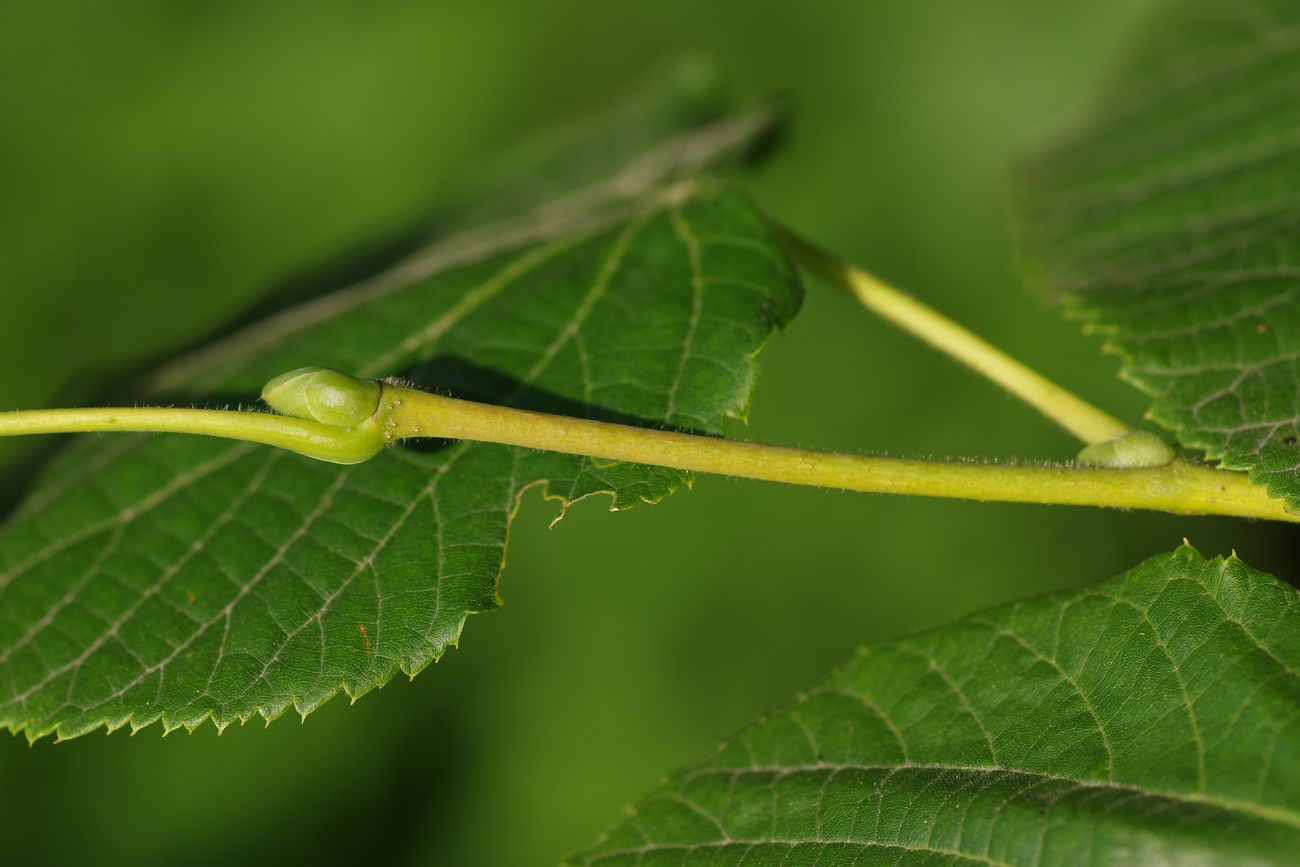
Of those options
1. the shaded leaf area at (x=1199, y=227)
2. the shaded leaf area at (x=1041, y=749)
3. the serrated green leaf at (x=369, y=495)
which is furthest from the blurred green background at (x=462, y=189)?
the shaded leaf area at (x=1041, y=749)

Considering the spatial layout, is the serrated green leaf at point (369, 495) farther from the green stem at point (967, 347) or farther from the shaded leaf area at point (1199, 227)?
the shaded leaf area at point (1199, 227)

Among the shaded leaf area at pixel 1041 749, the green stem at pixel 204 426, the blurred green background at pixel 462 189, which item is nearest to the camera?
the shaded leaf area at pixel 1041 749

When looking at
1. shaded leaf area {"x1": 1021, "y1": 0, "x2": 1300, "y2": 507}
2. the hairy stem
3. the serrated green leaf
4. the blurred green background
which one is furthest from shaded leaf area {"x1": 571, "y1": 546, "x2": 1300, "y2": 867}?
the blurred green background

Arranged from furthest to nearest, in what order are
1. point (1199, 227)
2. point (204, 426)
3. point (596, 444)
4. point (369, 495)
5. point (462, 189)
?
1. point (462, 189)
2. point (1199, 227)
3. point (369, 495)
4. point (596, 444)
5. point (204, 426)

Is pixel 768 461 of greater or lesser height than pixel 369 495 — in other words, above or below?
below

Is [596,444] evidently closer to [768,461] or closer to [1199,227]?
[768,461]

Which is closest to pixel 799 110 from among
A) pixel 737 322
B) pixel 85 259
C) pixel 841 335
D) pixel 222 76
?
pixel 841 335

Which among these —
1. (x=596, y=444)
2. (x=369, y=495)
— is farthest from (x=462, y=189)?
(x=596, y=444)
